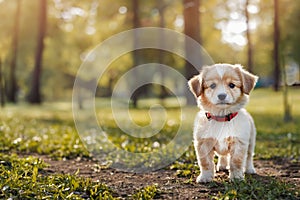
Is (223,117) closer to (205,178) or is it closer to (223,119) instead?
(223,119)

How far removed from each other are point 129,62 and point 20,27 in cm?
1157

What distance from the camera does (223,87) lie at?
555 cm

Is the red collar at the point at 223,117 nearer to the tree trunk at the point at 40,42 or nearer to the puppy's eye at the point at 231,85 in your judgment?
the puppy's eye at the point at 231,85

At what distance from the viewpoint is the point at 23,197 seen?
15.5 feet

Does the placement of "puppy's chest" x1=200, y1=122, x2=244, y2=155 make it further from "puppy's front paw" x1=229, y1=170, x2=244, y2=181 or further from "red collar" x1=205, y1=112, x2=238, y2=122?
"puppy's front paw" x1=229, y1=170, x2=244, y2=181

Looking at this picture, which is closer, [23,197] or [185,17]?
[23,197]

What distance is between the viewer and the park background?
5.40 meters

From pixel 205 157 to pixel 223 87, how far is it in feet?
3.02

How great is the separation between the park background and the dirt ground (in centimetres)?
5

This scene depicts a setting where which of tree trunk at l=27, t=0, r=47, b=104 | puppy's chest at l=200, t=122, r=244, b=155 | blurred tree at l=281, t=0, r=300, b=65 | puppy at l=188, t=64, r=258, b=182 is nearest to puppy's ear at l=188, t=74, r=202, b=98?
puppy at l=188, t=64, r=258, b=182

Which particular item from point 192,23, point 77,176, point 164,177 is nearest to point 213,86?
point 164,177

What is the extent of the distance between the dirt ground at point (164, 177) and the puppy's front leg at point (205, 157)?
15 cm

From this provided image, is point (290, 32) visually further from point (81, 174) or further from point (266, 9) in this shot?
point (81, 174)

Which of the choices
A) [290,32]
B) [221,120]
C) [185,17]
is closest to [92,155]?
[221,120]
